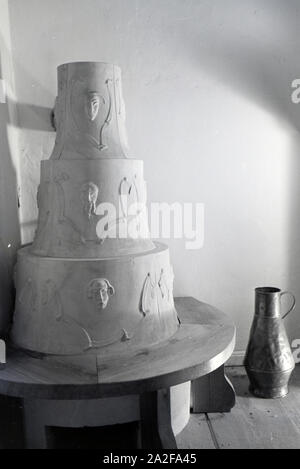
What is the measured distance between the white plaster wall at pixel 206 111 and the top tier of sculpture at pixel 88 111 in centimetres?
45

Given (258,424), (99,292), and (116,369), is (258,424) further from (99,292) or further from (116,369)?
(99,292)

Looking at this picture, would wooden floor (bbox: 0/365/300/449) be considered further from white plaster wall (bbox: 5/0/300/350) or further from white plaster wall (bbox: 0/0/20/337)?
white plaster wall (bbox: 5/0/300/350)

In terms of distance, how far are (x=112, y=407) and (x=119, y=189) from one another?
2.91 ft

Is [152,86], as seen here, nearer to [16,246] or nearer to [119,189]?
[119,189]

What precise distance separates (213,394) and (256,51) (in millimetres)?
1818

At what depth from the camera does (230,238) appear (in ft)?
8.34

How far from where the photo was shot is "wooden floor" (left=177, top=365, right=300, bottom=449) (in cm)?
190

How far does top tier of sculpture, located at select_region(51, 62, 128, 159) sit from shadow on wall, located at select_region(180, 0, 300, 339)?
0.76m

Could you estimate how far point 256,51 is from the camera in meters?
2.42

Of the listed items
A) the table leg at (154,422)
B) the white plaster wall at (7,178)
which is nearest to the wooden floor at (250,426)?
the table leg at (154,422)

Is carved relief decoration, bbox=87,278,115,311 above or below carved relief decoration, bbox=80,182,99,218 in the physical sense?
below

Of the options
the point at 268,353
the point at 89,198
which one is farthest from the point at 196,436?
the point at 89,198

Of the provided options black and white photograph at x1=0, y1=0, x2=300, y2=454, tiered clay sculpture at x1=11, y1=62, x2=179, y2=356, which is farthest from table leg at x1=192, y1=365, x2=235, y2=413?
tiered clay sculpture at x1=11, y1=62, x2=179, y2=356
